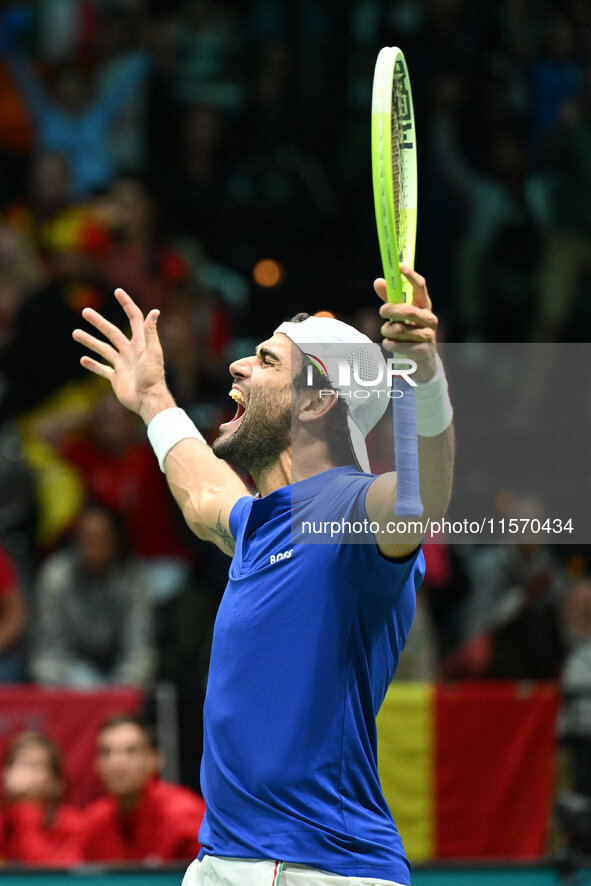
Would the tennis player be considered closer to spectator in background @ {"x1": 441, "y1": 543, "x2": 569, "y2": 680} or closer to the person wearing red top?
the person wearing red top

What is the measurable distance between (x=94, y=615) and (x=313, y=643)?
462 cm

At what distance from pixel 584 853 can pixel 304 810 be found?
116 inches

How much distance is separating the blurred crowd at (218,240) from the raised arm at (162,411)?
3467 millimetres

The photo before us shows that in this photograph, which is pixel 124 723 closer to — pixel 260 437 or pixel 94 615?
pixel 94 615

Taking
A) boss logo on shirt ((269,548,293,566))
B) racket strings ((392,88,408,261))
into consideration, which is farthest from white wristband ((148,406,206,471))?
racket strings ((392,88,408,261))

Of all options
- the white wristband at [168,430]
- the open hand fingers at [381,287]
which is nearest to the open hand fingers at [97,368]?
the white wristband at [168,430]

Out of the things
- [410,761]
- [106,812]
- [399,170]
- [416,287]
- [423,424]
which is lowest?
[106,812]

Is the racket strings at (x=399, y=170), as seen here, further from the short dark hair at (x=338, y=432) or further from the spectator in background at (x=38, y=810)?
the spectator in background at (x=38, y=810)

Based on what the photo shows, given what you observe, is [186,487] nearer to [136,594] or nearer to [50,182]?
[136,594]

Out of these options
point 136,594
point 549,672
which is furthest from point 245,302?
point 549,672

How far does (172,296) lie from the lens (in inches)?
365

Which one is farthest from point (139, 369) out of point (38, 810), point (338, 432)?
point (38, 810)

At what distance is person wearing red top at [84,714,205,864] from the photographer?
625 cm

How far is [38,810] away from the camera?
646cm
